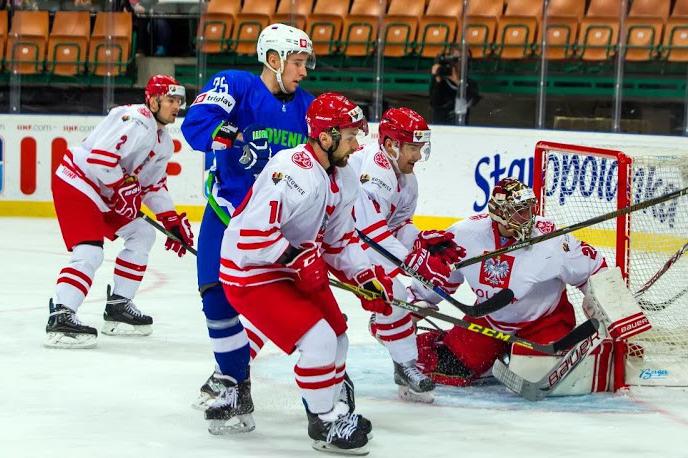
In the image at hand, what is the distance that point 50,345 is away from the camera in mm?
4762

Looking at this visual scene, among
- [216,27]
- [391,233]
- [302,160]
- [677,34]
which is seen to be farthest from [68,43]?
[302,160]

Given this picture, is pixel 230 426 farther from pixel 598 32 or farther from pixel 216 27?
pixel 216 27

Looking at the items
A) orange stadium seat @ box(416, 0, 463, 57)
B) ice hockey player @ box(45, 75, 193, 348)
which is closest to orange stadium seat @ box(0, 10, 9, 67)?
orange stadium seat @ box(416, 0, 463, 57)

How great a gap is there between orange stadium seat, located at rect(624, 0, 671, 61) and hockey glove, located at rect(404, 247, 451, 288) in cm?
467

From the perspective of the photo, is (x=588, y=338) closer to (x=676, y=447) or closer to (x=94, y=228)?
(x=676, y=447)

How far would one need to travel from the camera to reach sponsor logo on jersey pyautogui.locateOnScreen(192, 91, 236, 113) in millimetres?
3654

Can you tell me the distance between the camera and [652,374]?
165 inches

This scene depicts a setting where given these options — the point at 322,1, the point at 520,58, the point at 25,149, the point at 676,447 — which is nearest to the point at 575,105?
the point at 520,58

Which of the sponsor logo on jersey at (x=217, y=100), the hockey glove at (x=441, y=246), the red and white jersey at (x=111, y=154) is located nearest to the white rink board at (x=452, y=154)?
the red and white jersey at (x=111, y=154)

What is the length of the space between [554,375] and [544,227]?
1.65 feet

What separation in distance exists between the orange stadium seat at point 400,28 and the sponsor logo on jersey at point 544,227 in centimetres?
474

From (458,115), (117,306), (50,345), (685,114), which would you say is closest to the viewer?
(50,345)

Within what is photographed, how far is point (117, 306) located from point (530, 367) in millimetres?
1910

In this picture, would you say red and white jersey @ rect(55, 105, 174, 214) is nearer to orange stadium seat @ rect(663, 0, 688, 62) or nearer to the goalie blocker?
the goalie blocker
